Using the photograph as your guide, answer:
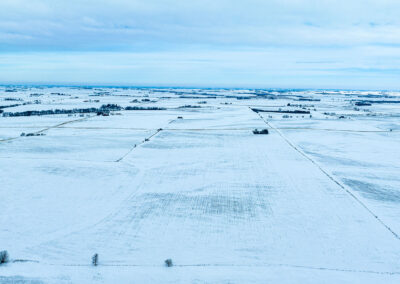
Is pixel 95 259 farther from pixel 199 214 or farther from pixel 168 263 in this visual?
pixel 199 214

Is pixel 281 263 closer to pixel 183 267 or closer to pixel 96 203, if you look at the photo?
pixel 183 267

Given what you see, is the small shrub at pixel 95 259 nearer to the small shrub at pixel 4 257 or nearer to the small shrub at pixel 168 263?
the small shrub at pixel 168 263

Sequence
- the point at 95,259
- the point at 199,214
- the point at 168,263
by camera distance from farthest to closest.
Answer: the point at 199,214, the point at 95,259, the point at 168,263

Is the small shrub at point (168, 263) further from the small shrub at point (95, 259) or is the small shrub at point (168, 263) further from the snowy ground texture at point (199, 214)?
the small shrub at point (95, 259)

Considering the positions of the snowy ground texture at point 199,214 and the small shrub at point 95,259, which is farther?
the small shrub at point 95,259

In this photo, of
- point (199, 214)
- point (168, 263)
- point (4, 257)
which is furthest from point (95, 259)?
point (199, 214)

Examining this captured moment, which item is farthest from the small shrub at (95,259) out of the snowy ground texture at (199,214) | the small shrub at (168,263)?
the small shrub at (168,263)

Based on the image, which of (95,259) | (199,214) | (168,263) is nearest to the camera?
(168,263)

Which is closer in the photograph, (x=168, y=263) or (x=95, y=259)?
(x=168, y=263)

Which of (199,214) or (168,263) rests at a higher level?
(199,214)

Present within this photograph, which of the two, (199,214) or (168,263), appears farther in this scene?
(199,214)

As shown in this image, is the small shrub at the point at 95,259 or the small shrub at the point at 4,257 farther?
the small shrub at the point at 95,259

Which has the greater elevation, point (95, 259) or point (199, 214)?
point (199, 214)

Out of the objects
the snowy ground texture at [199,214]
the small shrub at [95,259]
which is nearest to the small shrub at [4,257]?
the snowy ground texture at [199,214]
